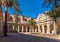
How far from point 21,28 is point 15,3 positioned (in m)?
33.1

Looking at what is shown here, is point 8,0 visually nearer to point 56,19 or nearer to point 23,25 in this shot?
point 56,19

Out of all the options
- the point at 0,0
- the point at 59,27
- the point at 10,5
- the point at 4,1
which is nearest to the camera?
the point at 0,0

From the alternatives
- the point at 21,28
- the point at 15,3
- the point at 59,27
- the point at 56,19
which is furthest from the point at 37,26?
the point at 15,3

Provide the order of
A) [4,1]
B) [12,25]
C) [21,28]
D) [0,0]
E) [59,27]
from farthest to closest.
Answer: [21,28], [12,25], [59,27], [4,1], [0,0]

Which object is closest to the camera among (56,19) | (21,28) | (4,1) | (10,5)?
(4,1)

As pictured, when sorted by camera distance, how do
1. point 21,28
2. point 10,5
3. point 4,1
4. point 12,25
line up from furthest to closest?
point 21,28 → point 12,25 → point 10,5 → point 4,1

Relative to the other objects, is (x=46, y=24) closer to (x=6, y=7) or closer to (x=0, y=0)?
(x=6, y=7)

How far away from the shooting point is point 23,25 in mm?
54781

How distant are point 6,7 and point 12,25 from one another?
30.4 meters

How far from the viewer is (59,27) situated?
41469mm

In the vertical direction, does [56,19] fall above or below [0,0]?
below

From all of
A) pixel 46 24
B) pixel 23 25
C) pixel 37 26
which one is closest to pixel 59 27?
pixel 46 24

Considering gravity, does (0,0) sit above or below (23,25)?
above

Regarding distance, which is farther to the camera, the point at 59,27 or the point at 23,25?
the point at 23,25
